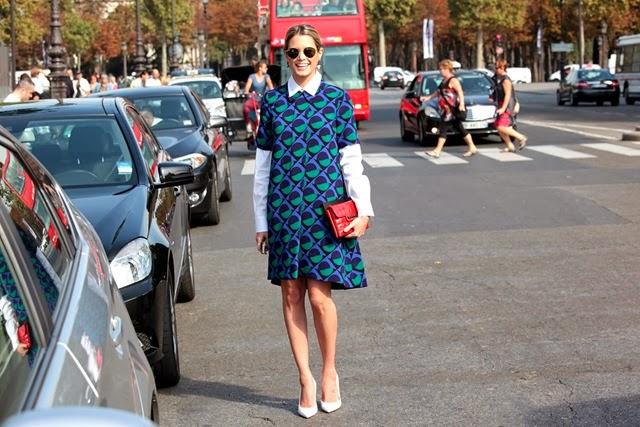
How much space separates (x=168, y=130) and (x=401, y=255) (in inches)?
174

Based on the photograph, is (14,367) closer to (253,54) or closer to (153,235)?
(153,235)

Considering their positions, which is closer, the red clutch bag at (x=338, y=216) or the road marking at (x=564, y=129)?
the red clutch bag at (x=338, y=216)

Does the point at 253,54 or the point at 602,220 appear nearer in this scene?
the point at 602,220

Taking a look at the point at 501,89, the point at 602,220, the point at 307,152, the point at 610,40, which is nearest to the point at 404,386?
the point at 307,152

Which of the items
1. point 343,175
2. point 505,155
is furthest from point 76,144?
point 505,155

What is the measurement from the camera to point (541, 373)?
6.80m

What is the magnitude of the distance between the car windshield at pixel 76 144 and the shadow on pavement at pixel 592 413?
3.28 meters

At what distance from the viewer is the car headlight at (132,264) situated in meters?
6.19

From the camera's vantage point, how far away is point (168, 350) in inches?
257

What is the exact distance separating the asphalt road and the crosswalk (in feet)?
17.2

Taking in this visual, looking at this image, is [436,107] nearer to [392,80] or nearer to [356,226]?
[356,226]

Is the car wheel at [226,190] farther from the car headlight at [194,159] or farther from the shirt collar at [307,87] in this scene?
the shirt collar at [307,87]

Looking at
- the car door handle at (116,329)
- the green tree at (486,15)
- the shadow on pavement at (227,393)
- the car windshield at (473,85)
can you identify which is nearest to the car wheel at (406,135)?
the car windshield at (473,85)

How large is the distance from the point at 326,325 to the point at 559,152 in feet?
55.3
